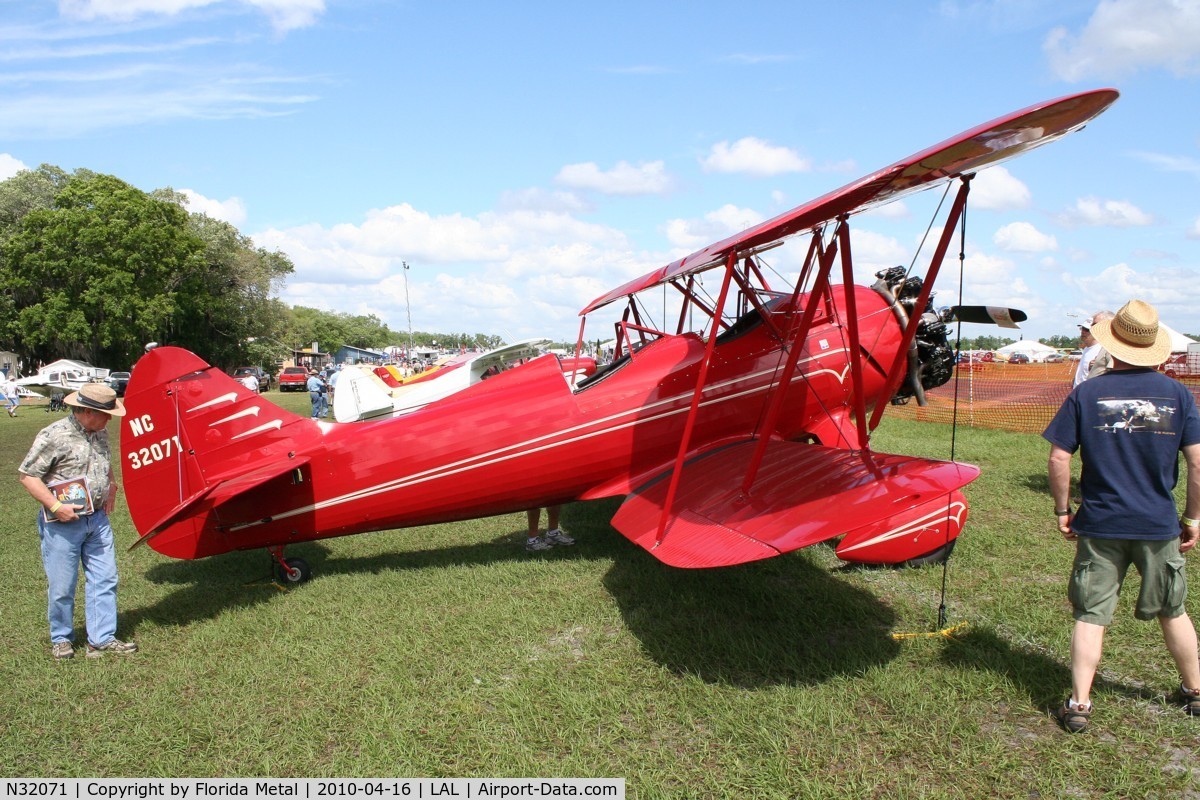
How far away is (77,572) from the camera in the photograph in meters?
3.86

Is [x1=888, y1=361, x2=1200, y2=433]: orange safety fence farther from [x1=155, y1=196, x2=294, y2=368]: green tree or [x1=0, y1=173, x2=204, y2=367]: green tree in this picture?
[x1=155, y1=196, x2=294, y2=368]: green tree

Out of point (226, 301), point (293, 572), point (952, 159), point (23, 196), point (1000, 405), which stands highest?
point (23, 196)

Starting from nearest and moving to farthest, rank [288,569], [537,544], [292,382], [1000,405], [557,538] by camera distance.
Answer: [288,569]
[537,544]
[557,538]
[1000,405]
[292,382]

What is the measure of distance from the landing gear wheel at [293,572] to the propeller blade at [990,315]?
17.2ft

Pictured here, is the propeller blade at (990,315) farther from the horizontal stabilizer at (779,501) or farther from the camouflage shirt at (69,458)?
the camouflage shirt at (69,458)

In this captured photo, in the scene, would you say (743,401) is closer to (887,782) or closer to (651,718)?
(651,718)

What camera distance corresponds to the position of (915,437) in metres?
11.2

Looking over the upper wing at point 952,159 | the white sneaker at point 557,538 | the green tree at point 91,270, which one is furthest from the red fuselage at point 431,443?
the green tree at point 91,270

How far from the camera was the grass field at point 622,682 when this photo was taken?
2789mm

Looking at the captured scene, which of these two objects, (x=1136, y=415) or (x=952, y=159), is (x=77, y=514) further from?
(x=1136, y=415)

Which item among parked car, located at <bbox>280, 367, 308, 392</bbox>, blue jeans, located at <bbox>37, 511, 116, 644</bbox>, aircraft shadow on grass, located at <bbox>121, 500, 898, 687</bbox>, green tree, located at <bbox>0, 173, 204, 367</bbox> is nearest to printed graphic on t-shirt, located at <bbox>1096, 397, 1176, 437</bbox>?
aircraft shadow on grass, located at <bbox>121, 500, 898, 687</bbox>

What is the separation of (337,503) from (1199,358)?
26.0 m

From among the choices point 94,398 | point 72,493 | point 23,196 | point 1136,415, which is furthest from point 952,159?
point 23,196

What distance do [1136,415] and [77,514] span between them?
503 cm
